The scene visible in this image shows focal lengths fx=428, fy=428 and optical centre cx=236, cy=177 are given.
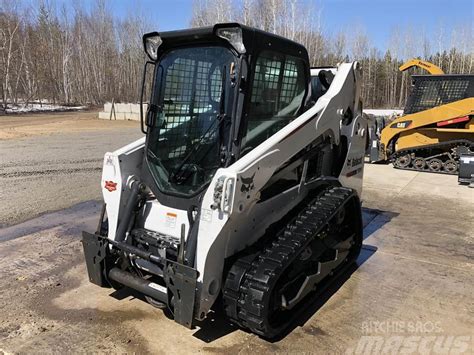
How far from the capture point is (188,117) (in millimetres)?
3527

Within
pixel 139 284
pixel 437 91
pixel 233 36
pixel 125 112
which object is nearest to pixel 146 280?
pixel 139 284

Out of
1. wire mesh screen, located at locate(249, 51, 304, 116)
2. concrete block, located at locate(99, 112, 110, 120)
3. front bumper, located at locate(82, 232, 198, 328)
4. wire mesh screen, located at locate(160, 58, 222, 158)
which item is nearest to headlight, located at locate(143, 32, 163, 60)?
wire mesh screen, located at locate(160, 58, 222, 158)

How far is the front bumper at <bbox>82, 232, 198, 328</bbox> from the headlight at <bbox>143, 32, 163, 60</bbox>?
1.62 m

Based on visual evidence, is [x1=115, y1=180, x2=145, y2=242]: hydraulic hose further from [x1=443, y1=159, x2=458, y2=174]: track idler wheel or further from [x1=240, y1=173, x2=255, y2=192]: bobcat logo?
[x1=443, y1=159, x2=458, y2=174]: track idler wheel

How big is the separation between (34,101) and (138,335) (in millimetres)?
40676

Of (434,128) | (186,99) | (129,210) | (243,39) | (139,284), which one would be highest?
(243,39)

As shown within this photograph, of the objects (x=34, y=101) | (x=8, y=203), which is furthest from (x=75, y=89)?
(x=8, y=203)

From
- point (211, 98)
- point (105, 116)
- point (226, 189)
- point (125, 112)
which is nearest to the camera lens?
point (226, 189)

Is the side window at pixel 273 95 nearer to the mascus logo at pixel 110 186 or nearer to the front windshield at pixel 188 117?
the front windshield at pixel 188 117

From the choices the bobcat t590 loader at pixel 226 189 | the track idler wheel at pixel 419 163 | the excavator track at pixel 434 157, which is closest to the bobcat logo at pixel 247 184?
the bobcat t590 loader at pixel 226 189

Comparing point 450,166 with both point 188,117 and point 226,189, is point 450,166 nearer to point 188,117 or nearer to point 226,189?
point 188,117

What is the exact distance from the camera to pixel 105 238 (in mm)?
3441

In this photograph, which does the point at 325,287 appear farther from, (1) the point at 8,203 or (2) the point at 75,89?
(2) the point at 75,89

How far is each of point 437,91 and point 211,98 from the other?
29.0ft
